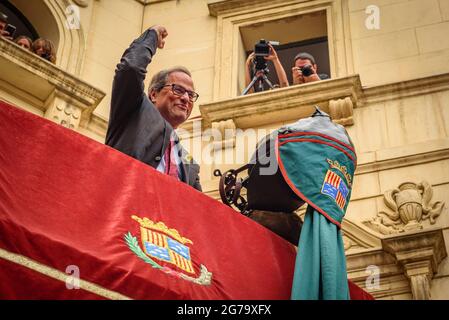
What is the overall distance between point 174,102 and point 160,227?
1.54 meters

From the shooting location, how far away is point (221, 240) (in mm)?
4016

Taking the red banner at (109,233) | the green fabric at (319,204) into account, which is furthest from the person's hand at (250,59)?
the red banner at (109,233)

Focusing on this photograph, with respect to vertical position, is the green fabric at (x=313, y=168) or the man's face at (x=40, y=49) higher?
the man's face at (x=40, y=49)

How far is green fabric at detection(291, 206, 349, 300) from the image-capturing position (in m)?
3.87

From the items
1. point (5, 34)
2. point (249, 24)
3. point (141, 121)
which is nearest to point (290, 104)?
point (249, 24)

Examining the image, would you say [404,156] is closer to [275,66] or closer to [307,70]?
[307,70]

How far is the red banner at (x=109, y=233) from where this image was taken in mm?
3152

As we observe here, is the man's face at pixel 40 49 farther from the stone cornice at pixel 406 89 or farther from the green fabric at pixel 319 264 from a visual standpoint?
the green fabric at pixel 319 264

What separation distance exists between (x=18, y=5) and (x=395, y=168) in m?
4.99

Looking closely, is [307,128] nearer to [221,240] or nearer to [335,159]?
[335,159]

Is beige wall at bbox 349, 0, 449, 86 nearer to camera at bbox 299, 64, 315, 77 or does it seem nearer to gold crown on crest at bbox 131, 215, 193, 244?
camera at bbox 299, 64, 315, 77

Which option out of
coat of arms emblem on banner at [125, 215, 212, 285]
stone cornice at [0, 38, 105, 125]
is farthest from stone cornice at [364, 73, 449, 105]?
coat of arms emblem on banner at [125, 215, 212, 285]

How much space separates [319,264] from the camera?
3.97 metres

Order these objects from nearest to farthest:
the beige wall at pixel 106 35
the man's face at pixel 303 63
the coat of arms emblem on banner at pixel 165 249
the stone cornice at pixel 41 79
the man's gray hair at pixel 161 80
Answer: the coat of arms emblem on banner at pixel 165 249
the man's gray hair at pixel 161 80
the stone cornice at pixel 41 79
the man's face at pixel 303 63
the beige wall at pixel 106 35
